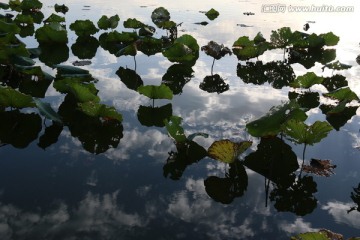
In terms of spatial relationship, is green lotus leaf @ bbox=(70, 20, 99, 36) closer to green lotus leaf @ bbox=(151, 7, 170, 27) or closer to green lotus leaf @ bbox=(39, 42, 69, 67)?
green lotus leaf @ bbox=(39, 42, 69, 67)

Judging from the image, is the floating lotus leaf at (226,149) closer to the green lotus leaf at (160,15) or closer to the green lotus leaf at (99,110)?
the green lotus leaf at (99,110)

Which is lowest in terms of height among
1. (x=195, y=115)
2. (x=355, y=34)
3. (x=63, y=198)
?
(x=355, y=34)

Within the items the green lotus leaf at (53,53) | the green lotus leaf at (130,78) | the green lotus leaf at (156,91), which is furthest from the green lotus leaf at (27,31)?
the green lotus leaf at (156,91)

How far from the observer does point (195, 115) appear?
16.9 ft

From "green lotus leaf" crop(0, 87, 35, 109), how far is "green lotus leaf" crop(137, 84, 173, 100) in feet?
4.59

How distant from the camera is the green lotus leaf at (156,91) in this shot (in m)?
4.89

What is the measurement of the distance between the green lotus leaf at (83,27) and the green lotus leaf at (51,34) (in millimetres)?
913

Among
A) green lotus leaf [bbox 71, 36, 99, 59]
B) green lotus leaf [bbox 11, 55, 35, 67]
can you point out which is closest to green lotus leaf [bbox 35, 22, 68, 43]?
green lotus leaf [bbox 71, 36, 99, 59]

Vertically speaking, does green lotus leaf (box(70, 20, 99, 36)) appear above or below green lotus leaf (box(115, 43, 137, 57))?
below

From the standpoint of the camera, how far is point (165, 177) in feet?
11.9

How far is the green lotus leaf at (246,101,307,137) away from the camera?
3.59 metres

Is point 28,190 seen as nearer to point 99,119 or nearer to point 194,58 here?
point 99,119

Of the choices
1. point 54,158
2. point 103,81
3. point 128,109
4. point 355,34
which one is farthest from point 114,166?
point 355,34

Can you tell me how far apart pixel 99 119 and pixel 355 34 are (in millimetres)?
9166
